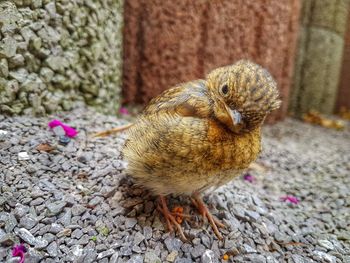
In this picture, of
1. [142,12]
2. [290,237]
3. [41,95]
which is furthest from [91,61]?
[290,237]

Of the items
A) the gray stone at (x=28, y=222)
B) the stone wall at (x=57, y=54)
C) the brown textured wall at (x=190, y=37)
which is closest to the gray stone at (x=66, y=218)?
the gray stone at (x=28, y=222)

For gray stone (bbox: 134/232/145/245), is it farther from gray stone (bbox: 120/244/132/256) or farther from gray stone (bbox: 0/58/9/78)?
gray stone (bbox: 0/58/9/78)

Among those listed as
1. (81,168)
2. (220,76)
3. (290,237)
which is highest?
(220,76)

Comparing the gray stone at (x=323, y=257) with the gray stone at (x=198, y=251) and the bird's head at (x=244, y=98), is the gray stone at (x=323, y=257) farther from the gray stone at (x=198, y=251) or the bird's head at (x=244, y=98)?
the bird's head at (x=244, y=98)

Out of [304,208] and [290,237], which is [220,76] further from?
[304,208]

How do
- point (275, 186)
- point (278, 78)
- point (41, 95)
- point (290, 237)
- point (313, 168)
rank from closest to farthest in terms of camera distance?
point (290, 237)
point (41, 95)
point (275, 186)
point (313, 168)
point (278, 78)

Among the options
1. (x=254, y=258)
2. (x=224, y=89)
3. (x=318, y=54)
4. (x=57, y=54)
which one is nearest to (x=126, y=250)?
(x=254, y=258)
